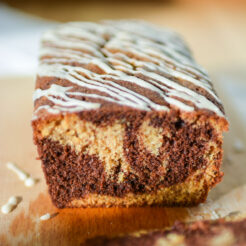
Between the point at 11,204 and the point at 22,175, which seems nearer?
the point at 11,204

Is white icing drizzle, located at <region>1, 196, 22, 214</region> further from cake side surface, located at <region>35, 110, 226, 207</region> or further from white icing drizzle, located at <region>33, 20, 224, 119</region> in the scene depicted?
white icing drizzle, located at <region>33, 20, 224, 119</region>

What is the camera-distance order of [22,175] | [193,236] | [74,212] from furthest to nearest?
[22,175], [74,212], [193,236]

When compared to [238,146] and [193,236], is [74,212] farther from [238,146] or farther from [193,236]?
[238,146]

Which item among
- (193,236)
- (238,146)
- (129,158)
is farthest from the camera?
(238,146)

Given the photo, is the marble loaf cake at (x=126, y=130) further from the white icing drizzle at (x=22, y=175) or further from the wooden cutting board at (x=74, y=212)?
the white icing drizzle at (x=22, y=175)

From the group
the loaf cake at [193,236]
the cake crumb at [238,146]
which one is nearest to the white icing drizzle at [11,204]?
the loaf cake at [193,236]

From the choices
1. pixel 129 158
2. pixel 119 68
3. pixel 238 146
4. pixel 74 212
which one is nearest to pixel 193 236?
pixel 129 158

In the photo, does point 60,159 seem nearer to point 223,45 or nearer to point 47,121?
point 47,121
